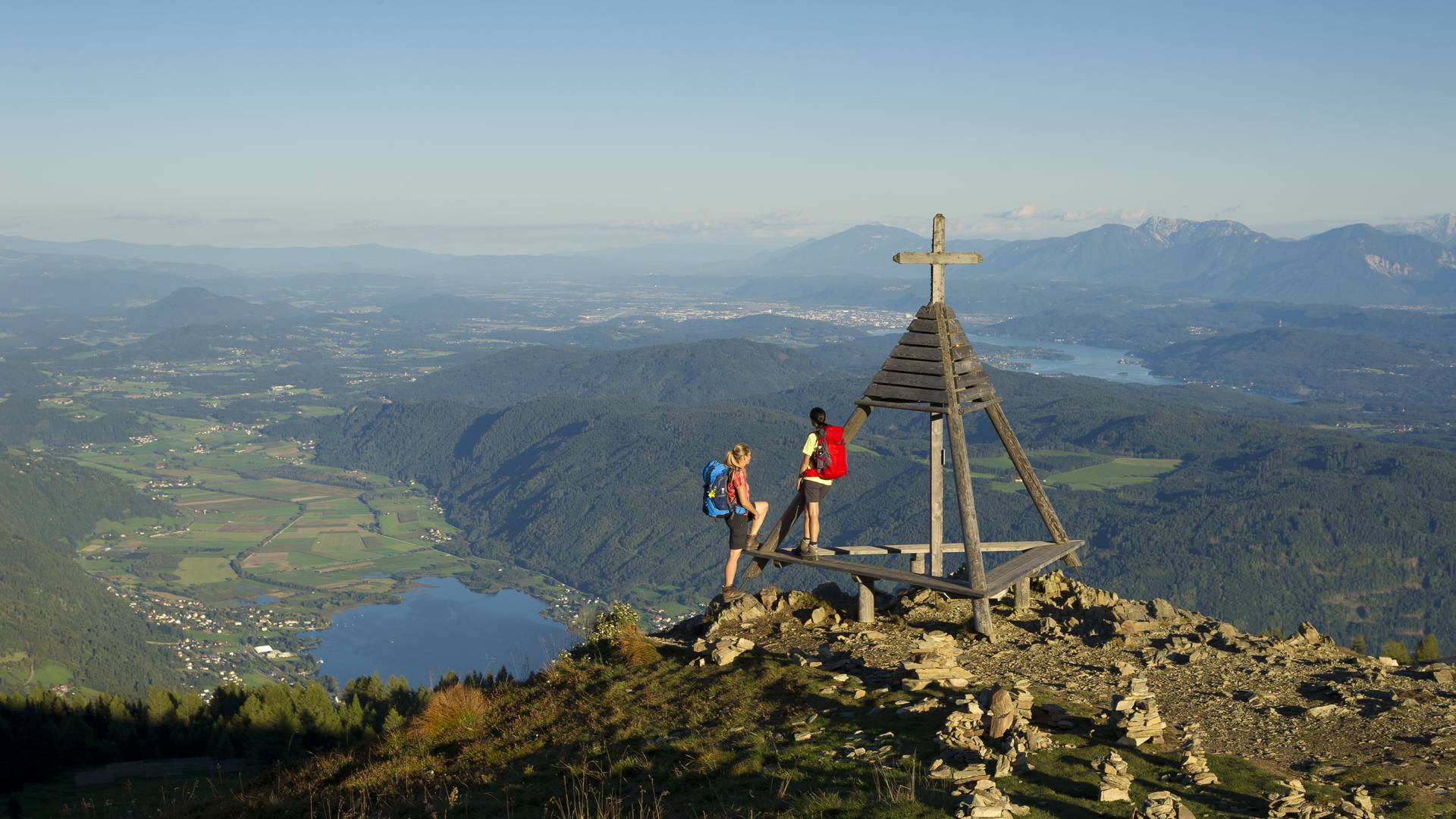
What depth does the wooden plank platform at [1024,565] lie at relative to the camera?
819 inches

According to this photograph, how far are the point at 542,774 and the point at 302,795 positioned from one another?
13.6 ft

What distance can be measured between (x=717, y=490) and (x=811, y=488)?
1936 mm

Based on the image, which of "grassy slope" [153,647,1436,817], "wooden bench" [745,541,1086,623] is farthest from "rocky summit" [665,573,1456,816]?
"wooden bench" [745,541,1086,623]

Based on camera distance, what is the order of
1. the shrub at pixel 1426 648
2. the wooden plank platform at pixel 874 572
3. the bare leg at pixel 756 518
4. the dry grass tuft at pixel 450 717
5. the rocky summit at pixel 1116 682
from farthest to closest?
1. the shrub at pixel 1426 648
2. the bare leg at pixel 756 518
3. the wooden plank platform at pixel 874 572
4. the dry grass tuft at pixel 450 717
5. the rocky summit at pixel 1116 682

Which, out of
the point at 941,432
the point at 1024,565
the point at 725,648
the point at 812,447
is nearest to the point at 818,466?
the point at 812,447

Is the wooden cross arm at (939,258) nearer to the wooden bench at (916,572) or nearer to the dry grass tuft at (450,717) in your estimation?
the wooden bench at (916,572)

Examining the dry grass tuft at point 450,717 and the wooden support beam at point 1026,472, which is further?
the wooden support beam at point 1026,472

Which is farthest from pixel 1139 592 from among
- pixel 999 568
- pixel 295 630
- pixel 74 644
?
pixel 999 568

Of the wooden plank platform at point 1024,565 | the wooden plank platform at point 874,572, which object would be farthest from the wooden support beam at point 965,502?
the wooden plank platform at point 874,572

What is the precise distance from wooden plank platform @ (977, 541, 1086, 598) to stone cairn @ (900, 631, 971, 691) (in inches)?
84.3

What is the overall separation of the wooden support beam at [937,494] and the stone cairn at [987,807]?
31.2ft

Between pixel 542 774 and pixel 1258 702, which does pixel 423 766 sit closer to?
pixel 542 774

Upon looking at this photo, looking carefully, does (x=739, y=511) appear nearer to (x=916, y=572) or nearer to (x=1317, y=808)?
(x=916, y=572)

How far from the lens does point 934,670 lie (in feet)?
58.2
